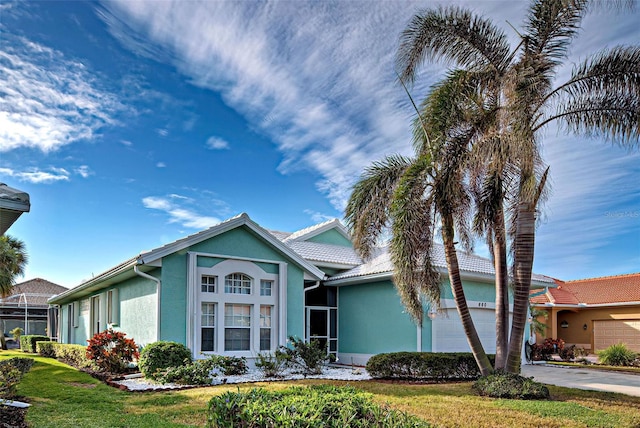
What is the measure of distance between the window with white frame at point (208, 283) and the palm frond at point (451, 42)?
332 inches

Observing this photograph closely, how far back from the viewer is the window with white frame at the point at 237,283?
1645 cm

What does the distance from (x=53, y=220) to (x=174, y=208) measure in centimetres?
405

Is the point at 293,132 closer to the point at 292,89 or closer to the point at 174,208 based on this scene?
the point at 292,89

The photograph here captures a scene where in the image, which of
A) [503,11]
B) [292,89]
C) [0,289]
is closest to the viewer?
[503,11]

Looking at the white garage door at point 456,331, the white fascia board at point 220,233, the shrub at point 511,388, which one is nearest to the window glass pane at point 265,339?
the white fascia board at point 220,233

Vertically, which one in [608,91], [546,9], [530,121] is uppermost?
[546,9]

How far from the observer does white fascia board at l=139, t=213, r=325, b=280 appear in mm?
14812

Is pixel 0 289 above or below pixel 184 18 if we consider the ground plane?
below

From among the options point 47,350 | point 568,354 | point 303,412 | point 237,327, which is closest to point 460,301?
point 237,327

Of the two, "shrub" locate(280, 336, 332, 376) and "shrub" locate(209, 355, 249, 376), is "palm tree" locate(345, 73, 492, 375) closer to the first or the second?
"shrub" locate(280, 336, 332, 376)

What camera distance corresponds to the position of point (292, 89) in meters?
14.7

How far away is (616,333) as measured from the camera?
97.2 ft

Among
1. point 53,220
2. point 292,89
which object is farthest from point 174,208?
point 292,89

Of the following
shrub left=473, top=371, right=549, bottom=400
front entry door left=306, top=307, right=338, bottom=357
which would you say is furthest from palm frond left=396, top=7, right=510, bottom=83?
front entry door left=306, top=307, right=338, bottom=357
